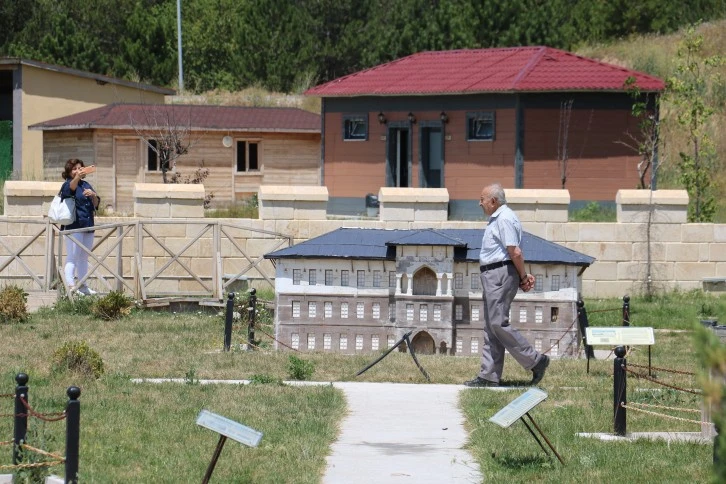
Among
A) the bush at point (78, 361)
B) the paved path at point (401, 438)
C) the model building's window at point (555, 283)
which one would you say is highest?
the model building's window at point (555, 283)

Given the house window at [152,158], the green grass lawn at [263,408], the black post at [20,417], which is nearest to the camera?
the black post at [20,417]

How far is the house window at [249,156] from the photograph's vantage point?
129 ft

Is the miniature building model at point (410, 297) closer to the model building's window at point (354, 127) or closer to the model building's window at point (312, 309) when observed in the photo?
the model building's window at point (312, 309)

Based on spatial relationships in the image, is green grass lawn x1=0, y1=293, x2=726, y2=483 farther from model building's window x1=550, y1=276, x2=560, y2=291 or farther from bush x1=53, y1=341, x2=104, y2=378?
model building's window x1=550, y1=276, x2=560, y2=291

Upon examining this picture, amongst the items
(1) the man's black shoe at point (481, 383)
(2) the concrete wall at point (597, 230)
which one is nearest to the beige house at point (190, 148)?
(2) the concrete wall at point (597, 230)

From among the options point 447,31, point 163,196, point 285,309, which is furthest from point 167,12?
point 285,309

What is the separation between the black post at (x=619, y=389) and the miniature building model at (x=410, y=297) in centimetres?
535

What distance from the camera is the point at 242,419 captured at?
10922 mm

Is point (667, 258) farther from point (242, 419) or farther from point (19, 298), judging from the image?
point (242, 419)

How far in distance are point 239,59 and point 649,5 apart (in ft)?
53.5

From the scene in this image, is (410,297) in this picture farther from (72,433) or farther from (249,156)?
(249,156)

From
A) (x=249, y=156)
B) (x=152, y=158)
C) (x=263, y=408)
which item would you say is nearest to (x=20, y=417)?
(x=263, y=408)

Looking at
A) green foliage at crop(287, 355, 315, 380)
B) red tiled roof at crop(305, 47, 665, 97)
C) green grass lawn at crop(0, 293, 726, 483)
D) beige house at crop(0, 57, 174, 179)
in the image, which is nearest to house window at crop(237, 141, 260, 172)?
red tiled roof at crop(305, 47, 665, 97)

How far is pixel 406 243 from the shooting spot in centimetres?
1589
